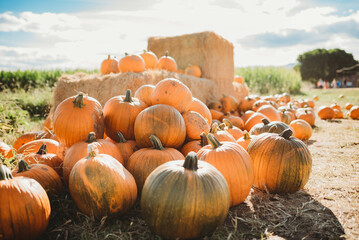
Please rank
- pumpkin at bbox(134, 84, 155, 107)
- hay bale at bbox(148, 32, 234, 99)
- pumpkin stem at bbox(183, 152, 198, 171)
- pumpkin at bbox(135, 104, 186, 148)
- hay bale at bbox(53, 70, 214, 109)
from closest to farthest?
pumpkin stem at bbox(183, 152, 198, 171) → pumpkin at bbox(135, 104, 186, 148) → pumpkin at bbox(134, 84, 155, 107) → hay bale at bbox(53, 70, 214, 109) → hay bale at bbox(148, 32, 234, 99)

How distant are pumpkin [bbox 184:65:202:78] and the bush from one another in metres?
10.6

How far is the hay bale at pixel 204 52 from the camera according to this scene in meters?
8.15

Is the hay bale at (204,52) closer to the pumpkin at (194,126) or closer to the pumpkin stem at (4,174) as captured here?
the pumpkin at (194,126)

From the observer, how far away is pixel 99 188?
1897mm

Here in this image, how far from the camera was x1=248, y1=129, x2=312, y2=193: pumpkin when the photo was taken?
7.95 ft

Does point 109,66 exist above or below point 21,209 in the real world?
above

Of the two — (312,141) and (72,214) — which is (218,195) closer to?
(72,214)

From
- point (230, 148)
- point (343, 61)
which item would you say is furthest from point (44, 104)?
point (343, 61)

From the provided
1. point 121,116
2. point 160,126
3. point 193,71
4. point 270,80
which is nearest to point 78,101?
point 121,116

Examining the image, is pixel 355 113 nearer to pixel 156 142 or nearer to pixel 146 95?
pixel 146 95

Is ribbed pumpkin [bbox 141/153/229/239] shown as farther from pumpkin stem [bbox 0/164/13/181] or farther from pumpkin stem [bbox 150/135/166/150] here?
pumpkin stem [bbox 0/164/13/181]

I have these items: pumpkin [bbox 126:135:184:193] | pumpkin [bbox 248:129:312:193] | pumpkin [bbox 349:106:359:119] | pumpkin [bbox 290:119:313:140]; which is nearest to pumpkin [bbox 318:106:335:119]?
pumpkin [bbox 349:106:359:119]

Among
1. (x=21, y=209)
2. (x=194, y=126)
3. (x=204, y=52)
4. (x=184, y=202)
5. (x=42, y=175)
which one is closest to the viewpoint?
(x=184, y=202)

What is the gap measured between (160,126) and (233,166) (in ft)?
2.76
